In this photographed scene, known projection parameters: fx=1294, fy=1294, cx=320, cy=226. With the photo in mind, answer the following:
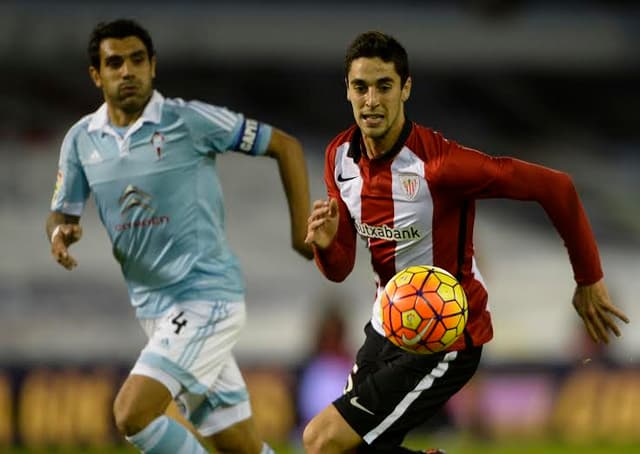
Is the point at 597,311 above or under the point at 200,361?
above

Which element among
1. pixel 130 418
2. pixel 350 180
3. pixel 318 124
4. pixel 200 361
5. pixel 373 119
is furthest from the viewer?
pixel 318 124

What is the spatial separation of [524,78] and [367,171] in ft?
41.8

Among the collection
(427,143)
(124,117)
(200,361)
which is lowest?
(200,361)

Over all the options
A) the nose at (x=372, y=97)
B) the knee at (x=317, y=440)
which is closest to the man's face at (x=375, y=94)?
the nose at (x=372, y=97)

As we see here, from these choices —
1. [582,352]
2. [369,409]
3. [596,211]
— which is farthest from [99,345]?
[369,409]

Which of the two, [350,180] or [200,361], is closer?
[350,180]

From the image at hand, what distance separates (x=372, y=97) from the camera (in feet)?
16.3

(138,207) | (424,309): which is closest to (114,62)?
(138,207)

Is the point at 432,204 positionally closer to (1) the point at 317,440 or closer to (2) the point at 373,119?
(2) the point at 373,119

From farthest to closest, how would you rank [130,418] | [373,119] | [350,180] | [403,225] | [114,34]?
1. [114,34]
2. [130,418]
3. [350,180]
4. [403,225]
5. [373,119]

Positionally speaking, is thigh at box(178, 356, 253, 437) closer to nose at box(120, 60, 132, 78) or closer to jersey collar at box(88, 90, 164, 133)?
jersey collar at box(88, 90, 164, 133)

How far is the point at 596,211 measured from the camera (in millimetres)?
15867

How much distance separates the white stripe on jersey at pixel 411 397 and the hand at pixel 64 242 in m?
1.47

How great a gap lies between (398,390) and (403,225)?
654 mm
